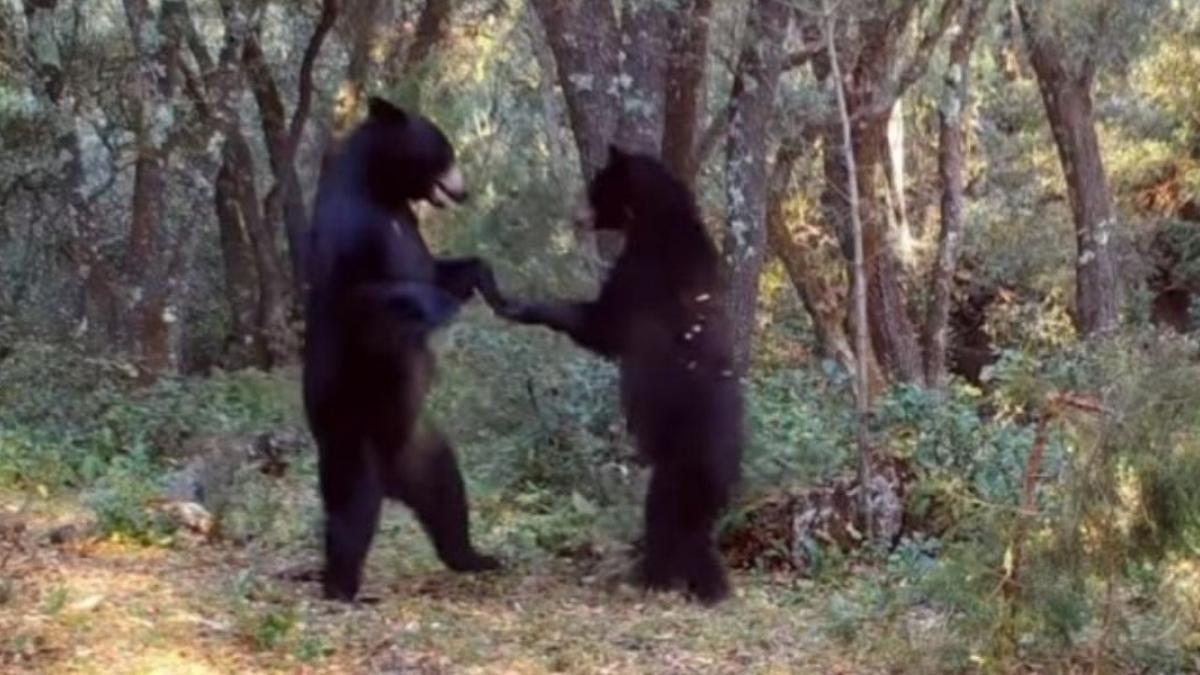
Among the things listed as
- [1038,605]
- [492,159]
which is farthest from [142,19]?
[1038,605]

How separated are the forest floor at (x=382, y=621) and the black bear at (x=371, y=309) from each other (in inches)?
15.5

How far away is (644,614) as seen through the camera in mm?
7055

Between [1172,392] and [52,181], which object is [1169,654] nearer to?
[1172,392]

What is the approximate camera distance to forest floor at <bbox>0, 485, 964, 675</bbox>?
5.79 metres

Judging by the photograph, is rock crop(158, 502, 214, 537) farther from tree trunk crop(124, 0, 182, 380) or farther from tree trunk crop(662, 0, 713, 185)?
tree trunk crop(124, 0, 182, 380)

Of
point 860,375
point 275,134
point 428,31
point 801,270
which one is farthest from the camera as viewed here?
point 275,134

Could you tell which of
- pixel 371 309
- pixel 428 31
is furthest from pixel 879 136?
pixel 371 309

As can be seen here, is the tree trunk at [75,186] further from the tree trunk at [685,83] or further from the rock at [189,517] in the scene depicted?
the rock at [189,517]

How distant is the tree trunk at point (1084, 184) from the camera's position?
1838cm

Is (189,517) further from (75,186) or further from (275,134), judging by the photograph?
(275,134)

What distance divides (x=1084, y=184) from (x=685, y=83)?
673cm

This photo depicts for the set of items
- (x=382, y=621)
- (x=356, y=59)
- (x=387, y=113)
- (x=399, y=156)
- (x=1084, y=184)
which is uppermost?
(x=356, y=59)

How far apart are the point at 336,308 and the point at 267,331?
13.0 m

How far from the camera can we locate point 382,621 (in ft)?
21.5
